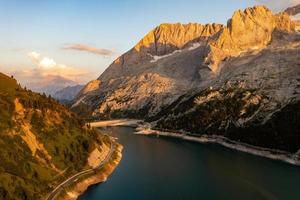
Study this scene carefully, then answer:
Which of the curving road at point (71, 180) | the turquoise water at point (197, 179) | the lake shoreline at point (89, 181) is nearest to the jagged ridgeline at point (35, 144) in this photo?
the curving road at point (71, 180)

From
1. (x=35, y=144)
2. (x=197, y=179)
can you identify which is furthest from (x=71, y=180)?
(x=197, y=179)

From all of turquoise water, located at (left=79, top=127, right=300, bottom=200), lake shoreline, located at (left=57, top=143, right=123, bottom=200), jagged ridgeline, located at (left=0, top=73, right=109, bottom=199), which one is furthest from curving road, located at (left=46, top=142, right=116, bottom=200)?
turquoise water, located at (left=79, top=127, right=300, bottom=200)

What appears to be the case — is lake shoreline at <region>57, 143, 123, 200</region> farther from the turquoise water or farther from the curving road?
the turquoise water

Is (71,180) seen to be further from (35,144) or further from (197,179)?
(197,179)

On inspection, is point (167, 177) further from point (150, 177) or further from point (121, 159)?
point (121, 159)

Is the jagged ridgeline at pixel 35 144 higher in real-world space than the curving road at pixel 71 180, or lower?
higher

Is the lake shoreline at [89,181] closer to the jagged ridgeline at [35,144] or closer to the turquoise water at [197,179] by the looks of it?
the turquoise water at [197,179]
